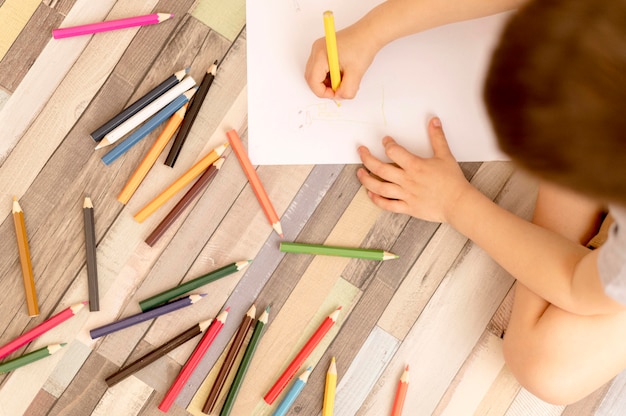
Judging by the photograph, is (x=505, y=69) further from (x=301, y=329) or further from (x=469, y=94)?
(x=301, y=329)

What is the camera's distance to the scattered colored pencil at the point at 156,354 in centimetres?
65

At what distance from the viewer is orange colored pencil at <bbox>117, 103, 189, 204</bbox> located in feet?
2.14

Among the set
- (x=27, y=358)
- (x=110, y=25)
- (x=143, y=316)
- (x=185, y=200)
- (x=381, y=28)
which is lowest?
(x=27, y=358)

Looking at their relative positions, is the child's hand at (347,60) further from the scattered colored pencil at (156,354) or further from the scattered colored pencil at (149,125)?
the scattered colored pencil at (156,354)

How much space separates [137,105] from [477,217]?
1.24ft

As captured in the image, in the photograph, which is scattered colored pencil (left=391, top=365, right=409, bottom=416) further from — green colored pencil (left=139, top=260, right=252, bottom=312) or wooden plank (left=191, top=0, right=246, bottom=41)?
wooden plank (left=191, top=0, right=246, bottom=41)

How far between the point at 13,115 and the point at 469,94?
50 centimetres

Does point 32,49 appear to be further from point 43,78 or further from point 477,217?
point 477,217

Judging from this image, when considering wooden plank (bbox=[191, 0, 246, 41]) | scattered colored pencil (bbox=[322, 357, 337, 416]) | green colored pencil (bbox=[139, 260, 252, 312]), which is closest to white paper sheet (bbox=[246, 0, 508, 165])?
wooden plank (bbox=[191, 0, 246, 41])

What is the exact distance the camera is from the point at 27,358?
65cm

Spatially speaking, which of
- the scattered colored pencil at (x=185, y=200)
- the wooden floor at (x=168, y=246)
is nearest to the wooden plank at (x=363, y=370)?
the wooden floor at (x=168, y=246)

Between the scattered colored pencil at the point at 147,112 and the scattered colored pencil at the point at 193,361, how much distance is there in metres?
0.22

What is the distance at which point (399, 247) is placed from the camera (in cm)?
67

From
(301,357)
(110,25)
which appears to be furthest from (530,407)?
(110,25)
